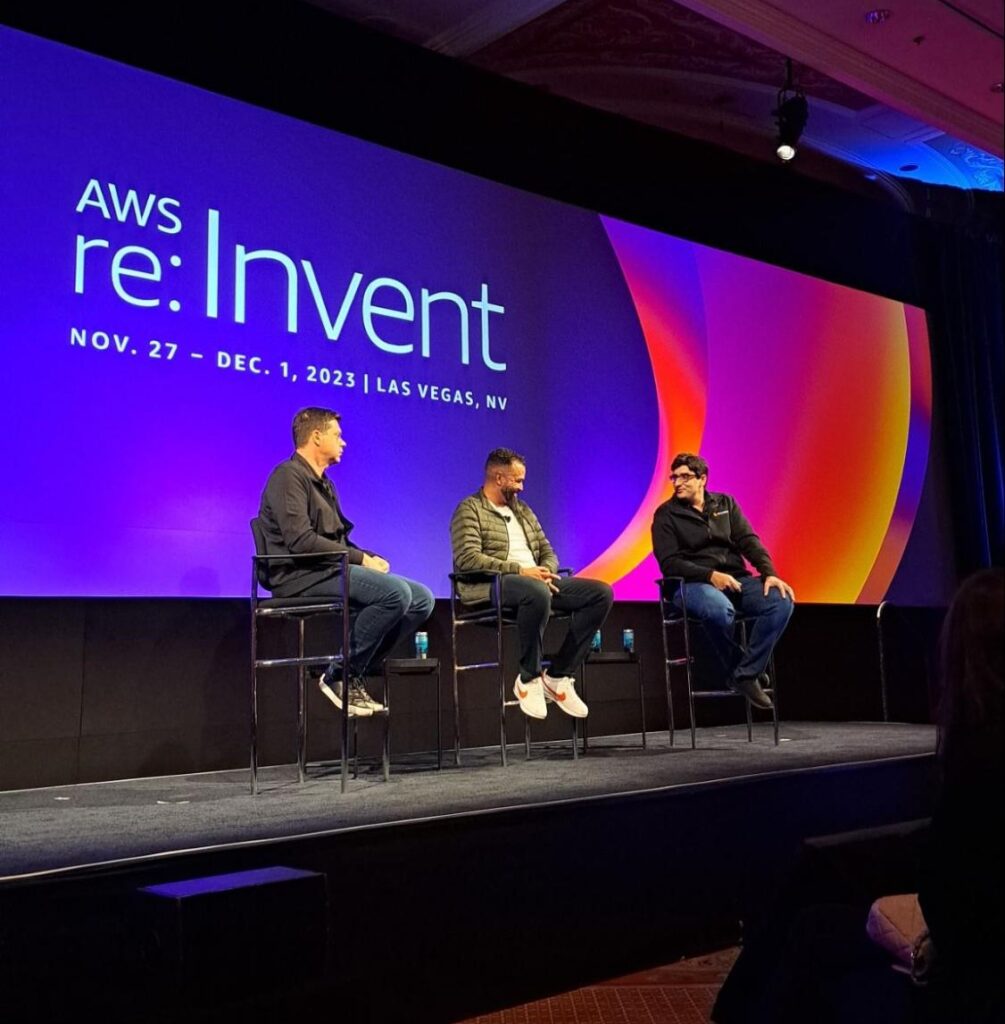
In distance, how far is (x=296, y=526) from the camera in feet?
11.0

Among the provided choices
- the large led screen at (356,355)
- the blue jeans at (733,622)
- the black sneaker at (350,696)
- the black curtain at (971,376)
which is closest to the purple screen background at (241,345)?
the large led screen at (356,355)

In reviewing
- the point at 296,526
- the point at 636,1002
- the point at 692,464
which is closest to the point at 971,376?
the point at 692,464

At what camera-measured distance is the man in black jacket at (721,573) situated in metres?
4.27

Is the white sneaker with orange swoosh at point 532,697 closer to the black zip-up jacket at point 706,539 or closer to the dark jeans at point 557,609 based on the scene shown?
the dark jeans at point 557,609

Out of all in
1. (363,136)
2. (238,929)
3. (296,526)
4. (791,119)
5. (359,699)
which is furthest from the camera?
(791,119)

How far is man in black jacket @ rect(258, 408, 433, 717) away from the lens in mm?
3365

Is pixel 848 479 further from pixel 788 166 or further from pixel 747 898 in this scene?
pixel 747 898

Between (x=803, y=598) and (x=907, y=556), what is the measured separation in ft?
3.39

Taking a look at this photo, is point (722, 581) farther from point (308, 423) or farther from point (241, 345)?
point (241, 345)

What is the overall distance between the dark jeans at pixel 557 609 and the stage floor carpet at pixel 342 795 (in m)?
0.36

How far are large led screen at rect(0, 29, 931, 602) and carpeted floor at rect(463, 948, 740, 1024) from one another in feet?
6.78

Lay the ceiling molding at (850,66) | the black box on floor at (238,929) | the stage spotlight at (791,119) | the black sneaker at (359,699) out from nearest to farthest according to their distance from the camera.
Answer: the black box on floor at (238,929) < the black sneaker at (359,699) < the ceiling molding at (850,66) < the stage spotlight at (791,119)

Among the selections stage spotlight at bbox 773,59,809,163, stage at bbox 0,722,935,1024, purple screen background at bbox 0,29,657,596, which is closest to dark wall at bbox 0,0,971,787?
purple screen background at bbox 0,29,657,596

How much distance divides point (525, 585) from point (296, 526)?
2.80 feet
